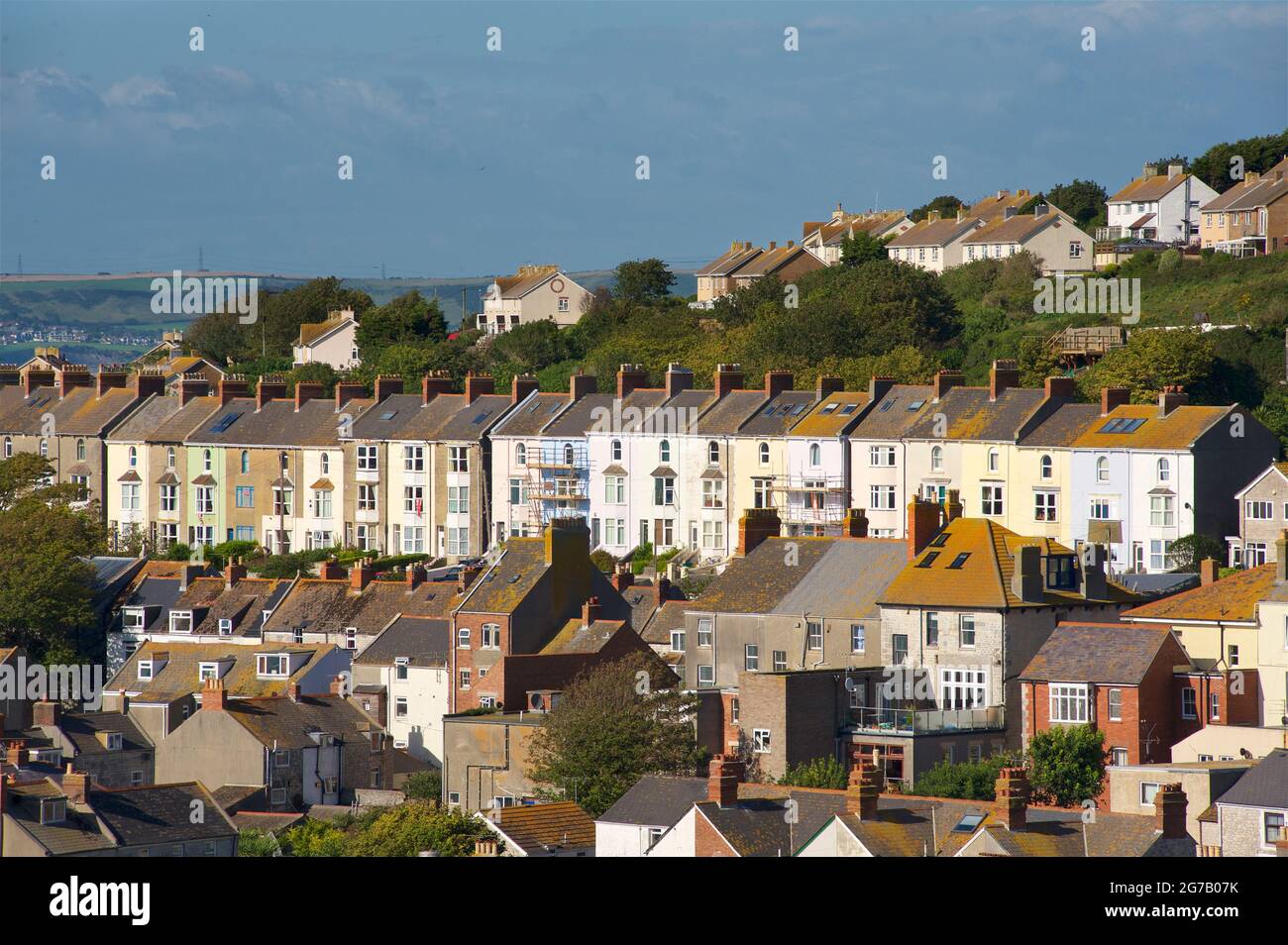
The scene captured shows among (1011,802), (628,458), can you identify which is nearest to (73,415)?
(628,458)

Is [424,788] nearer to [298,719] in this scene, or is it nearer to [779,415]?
[298,719]

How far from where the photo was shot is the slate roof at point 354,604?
193 ft

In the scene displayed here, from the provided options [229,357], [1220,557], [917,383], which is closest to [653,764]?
[1220,557]

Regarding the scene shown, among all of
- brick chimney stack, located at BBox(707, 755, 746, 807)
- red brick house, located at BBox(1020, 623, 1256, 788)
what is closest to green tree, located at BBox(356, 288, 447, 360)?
red brick house, located at BBox(1020, 623, 1256, 788)

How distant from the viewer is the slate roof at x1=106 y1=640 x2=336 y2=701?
186 ft

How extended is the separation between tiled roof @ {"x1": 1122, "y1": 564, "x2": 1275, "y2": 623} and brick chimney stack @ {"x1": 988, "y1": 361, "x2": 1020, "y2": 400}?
1737 cm

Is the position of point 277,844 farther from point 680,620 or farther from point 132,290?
point 132,290

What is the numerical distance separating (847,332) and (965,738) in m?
36.2

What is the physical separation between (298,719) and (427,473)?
26913 millimetres

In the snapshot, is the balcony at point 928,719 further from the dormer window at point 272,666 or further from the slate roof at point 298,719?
the dormer window at point 272,666

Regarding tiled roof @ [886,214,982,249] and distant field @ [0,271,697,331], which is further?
distant field @ [0,271,697,331]

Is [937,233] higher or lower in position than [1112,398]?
higher

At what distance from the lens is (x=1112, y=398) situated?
63406mm

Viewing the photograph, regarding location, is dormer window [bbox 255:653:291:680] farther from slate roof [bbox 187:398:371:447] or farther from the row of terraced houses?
slate roof [bbox 187:398:371:447]
